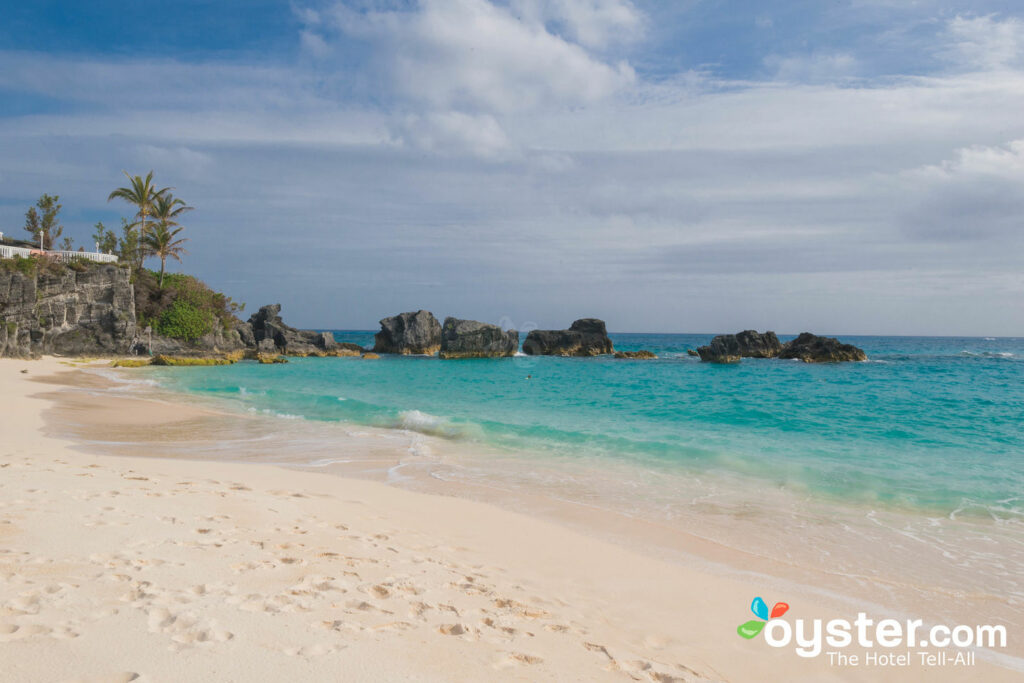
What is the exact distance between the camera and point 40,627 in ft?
10.3

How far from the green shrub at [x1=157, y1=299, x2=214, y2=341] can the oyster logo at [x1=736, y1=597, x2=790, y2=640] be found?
2050 inches

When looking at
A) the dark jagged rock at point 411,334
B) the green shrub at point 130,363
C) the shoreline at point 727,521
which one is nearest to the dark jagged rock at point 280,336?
the dark jagged rock at point 411,334

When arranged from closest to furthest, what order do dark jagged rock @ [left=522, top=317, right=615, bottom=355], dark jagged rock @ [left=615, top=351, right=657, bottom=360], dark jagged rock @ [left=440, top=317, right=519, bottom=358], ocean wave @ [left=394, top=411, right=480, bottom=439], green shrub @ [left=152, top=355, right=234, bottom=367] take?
ocean wave @ [left=394, top=411, right=480, bottom=439] < green shrub @ [left=152, top=355, right=234, bottom=367] < dark jagged rock @ [left=615, top=351, right=657, bottom=360] < dark jagged rock @ [left=440, top=317, right=519, bottom=358] < dark jagged rock @ [left=522, top=317, right=615, bottom=355]

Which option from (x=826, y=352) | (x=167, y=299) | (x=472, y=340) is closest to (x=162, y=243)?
(x=167, y=299)

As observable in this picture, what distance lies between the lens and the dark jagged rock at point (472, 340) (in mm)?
70812

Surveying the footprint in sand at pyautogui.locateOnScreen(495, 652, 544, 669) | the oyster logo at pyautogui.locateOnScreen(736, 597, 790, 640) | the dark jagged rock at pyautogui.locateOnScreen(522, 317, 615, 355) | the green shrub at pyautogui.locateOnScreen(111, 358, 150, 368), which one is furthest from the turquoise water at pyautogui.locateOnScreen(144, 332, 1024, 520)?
the dark jagged rock at pyautogui.locateOnScreen(522, 317, 615, 355)

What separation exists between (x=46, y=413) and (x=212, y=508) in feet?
43.9

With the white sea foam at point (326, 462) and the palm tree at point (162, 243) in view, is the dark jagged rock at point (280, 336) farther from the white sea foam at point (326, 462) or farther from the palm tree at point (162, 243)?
the white sea foam at point (326, 462)

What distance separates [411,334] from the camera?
74875 mm

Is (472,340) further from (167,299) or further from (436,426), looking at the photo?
(436,426)

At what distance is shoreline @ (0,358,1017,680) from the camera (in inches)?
128

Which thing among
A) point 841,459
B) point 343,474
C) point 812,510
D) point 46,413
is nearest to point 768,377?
point 841,459

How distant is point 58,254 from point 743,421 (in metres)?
49.0

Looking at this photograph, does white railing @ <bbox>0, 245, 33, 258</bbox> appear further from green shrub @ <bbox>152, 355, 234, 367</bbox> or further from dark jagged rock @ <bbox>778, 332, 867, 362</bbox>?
dark jagged rock @ <bbox>778, 332, 867, 362</bbox>
